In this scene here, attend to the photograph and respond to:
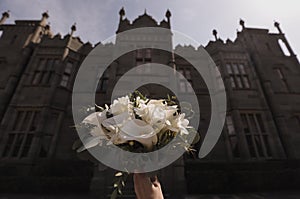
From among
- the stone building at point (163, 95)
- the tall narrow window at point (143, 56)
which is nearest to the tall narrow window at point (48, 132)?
the stone building at point (163, 95)

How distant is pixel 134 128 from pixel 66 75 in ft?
39.5

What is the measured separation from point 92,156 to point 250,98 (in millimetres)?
11801

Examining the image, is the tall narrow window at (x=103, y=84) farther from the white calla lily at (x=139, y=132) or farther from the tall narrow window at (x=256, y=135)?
the white calla lily at (x=139, y=132)

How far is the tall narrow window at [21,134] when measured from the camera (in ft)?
28.6

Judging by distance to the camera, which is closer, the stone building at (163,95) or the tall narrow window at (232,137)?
the stone building at (163,95)

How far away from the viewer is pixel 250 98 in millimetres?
10656

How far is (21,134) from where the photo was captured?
9.17m

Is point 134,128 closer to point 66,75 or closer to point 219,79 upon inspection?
point 219,79

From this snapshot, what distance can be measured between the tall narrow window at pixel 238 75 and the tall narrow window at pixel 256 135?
7.30 feet

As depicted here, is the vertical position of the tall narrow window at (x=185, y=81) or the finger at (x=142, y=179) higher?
the tall narrow window at (x=185, y=81)

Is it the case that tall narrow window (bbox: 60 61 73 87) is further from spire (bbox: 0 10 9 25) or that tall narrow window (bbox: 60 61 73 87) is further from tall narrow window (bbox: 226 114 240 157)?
tall narrow window (bbox: 226 114 240 157)

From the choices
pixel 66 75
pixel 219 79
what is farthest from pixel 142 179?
pixel 66 75

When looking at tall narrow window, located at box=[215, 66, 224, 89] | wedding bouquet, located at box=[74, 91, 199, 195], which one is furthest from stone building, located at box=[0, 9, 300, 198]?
wedding bouquet, located at box=[74, 91, 199, 195]

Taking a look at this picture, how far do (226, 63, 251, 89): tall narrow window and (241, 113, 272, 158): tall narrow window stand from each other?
2.22 m
